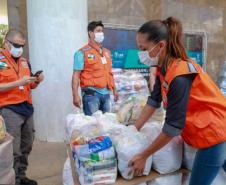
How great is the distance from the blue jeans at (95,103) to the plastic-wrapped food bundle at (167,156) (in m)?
1.73

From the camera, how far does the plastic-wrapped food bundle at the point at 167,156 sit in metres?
1.85

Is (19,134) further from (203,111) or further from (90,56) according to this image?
(203,111)

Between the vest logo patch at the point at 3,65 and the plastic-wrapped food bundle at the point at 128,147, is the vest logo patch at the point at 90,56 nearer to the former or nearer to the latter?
the vest logo patch at the point at 3,65

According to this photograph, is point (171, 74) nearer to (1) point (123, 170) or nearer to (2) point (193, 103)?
(2) point (193, 103)

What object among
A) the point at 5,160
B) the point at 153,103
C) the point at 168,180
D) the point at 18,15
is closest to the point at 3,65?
the point at 5,160

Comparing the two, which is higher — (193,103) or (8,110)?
(193,103)

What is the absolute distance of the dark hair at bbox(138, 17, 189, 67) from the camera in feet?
5.36

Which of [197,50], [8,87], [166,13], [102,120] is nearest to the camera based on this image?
[102,120]

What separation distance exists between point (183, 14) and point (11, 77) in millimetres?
4580

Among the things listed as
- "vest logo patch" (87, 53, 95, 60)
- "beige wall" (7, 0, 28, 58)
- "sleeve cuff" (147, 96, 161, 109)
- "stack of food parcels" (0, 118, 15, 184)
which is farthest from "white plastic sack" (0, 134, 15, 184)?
"beige wall" (7, 0, 28, 58)

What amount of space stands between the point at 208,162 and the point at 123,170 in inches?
18.3

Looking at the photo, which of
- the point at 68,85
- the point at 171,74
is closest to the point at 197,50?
the point at 68,85

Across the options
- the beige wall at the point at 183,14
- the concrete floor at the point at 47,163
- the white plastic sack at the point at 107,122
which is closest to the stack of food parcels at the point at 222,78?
the beige wall at the point at 183,14

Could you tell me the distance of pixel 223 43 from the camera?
7.13 meters
